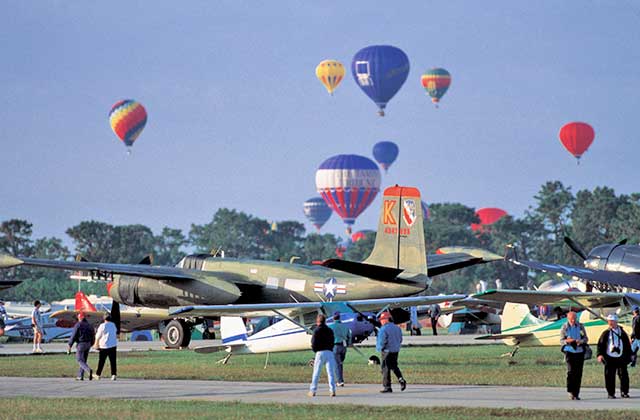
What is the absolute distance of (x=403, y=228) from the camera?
44.6 metres

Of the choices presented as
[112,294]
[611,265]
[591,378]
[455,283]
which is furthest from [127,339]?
[455,283]

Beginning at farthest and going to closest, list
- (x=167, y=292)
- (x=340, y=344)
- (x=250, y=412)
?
(x=167, y=292) < (x=340, y=344) < (x=250, y=412)

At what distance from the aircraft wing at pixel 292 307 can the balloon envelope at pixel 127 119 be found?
108453 mm

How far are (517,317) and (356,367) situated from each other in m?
6.89

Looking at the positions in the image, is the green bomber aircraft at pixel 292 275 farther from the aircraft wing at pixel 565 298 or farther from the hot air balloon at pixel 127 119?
the hot air balloon at pixel 127 119

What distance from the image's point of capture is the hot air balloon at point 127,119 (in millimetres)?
146500

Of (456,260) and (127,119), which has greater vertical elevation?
(127,119)

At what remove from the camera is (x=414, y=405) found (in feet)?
80.8

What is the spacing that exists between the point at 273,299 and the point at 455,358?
9.25m

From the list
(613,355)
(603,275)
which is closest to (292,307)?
(603,275)

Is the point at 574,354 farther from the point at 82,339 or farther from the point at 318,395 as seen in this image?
the point at 82,339

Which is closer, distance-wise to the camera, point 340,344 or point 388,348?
point 388,348

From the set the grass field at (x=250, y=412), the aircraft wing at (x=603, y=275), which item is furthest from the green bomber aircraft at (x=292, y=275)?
the grass field at (x=250, y=412)

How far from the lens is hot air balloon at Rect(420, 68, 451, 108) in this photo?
174 m
